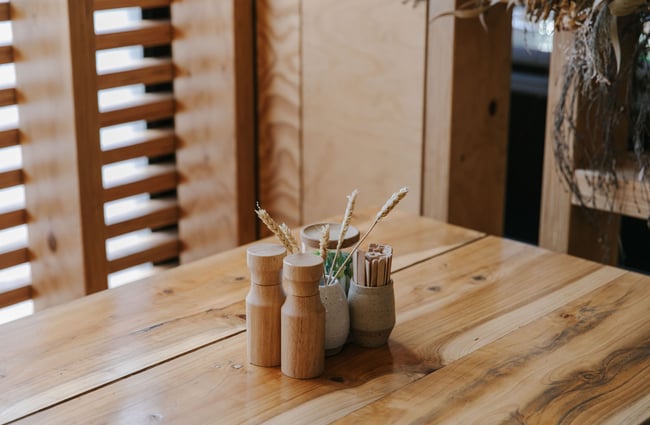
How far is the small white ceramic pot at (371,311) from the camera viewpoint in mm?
1456

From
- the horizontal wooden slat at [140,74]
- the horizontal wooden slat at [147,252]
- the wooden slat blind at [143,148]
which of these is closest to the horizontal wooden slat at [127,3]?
the wooden slat blind at [143,148]

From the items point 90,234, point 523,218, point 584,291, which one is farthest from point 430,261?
point 523,218

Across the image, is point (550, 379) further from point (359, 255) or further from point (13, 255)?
point (13, 255)

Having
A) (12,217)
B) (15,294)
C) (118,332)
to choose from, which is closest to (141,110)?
(12,217)

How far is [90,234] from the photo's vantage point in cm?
225

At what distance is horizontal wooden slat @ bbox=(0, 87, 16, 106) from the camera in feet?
7.26

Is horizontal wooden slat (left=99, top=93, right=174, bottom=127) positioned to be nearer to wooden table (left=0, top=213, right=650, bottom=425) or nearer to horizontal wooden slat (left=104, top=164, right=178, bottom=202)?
horizontal wooden slat (left=104, top=164, right=178, bottom=202)

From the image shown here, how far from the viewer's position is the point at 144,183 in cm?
254

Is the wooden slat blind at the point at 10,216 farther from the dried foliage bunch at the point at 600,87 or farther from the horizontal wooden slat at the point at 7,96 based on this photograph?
the dried foliage bunch at the point at 600,87

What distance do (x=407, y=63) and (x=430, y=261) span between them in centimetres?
59

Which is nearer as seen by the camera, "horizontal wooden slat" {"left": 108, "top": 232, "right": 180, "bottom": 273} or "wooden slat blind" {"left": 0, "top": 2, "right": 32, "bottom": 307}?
"wooden slat blind" {"left": 0, "top": 2, "right": 32, "bottom": 307}

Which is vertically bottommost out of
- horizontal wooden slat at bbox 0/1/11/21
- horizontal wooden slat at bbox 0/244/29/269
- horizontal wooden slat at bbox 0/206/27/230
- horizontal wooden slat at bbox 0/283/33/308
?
horizontal wooden slat at bbox 0/283/33/308

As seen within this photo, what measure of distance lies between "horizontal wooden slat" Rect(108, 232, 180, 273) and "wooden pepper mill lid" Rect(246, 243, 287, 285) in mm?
1188

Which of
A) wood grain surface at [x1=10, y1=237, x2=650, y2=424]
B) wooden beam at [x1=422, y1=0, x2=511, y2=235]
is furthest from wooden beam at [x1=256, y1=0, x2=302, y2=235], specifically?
wood grain surface at [x1=10, y1=237, x2=650, y2=424]
